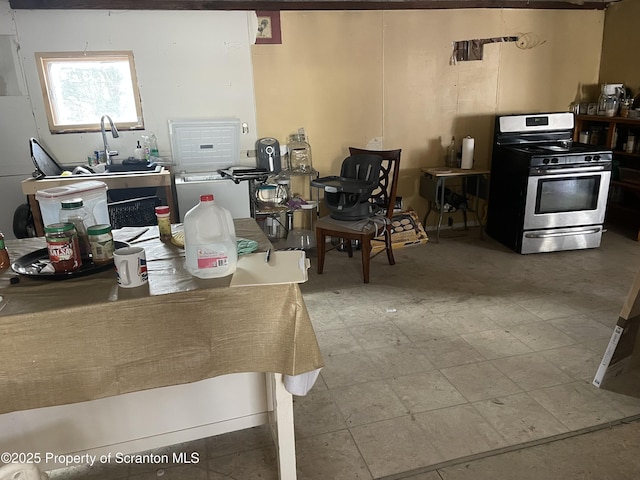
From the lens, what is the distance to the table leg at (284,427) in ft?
5.09

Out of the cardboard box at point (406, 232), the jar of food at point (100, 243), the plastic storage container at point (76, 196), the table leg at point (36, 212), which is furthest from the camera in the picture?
the cardboard box at point (406, 232)

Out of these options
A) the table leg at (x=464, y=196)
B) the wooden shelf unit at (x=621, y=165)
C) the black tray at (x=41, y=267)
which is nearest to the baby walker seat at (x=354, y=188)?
the table leg at (x=464, y=196)

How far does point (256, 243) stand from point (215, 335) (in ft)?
1.52

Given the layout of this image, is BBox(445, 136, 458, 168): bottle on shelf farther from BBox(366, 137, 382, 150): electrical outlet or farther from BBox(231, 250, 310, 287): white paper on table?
BBox(231, 250, 310, 287): white paper on table

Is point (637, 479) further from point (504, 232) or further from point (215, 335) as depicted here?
point (504, 232)

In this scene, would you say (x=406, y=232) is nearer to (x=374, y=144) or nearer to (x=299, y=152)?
(x=374, y=144)

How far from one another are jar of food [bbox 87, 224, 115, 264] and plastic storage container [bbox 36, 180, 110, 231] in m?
0.37

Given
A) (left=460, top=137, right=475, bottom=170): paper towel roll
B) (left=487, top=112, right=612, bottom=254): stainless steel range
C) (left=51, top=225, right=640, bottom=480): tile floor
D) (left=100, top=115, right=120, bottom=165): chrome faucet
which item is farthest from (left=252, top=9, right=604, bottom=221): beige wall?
(left=51, top=225, right=640, bottom=480): tile floor

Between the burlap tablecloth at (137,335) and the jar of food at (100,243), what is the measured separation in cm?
5

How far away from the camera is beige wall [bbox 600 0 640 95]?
4359 millimetres

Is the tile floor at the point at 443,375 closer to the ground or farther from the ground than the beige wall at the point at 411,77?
closer to the ground

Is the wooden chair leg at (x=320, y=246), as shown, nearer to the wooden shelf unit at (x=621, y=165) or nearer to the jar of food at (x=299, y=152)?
the jar of food at (x=299, y=152)

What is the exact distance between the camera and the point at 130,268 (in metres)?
1.37

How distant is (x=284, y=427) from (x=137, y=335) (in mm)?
598
